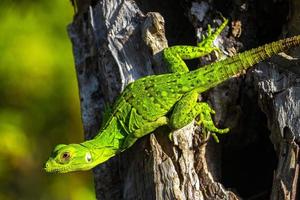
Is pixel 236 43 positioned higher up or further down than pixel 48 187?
higher up

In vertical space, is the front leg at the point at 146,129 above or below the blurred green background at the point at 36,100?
below

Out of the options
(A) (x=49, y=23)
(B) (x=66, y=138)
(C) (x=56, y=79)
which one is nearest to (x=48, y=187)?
(B) (x=66, y=138)

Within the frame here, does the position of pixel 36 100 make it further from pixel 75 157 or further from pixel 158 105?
pixel 158 105

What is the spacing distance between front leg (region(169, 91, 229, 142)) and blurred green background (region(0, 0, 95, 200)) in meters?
2.81

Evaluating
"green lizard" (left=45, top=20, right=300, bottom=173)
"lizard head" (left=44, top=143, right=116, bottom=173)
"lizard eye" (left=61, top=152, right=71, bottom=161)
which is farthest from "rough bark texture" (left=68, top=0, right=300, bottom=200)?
"lizard eye" (left=61, top=152, right=71, bottom=161)

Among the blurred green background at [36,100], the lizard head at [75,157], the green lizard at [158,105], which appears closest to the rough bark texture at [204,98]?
the green lizard at [158,105]

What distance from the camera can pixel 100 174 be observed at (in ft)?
20.2

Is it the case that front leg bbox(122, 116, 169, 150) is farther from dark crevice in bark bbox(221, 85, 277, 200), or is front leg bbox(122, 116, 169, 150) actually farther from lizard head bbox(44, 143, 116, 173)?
dark crevice in bark bbox(221, 85, 277, 200)

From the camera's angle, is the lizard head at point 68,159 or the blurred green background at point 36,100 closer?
the lizard head at point 68,159

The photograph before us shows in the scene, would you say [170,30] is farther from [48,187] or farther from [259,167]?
[48,187]

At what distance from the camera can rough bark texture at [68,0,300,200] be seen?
5047 millimetres

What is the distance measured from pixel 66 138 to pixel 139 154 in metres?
2.77

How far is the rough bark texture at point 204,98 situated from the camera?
5047mm

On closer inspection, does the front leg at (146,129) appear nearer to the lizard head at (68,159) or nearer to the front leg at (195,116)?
the front leg at (195,116)
